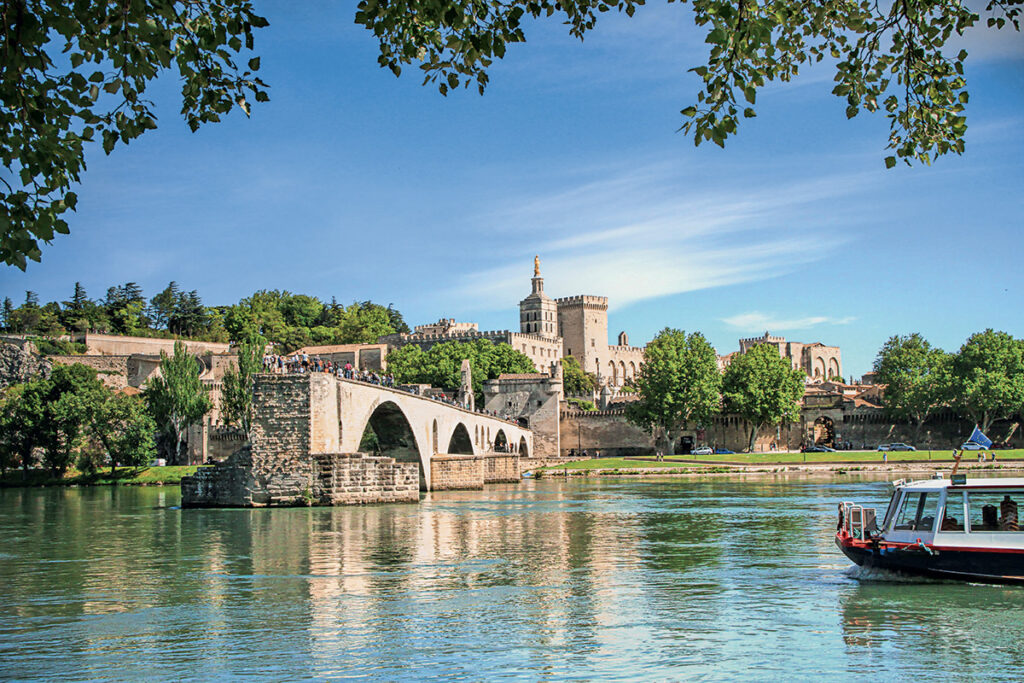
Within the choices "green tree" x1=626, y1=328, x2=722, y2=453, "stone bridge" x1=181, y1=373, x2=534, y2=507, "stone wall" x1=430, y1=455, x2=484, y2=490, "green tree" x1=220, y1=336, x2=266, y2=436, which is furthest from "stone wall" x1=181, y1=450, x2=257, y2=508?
"green tree" x1=626, y1=328, x2=722, y2=453

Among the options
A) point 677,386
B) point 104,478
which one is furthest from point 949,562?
point 677,386

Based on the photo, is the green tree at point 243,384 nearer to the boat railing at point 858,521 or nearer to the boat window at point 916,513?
the boat railing at point 858,521

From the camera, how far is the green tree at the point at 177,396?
65000 mm

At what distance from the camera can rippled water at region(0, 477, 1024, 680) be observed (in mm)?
11992

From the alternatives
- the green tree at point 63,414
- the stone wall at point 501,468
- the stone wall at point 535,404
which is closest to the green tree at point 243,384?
the green tree at point 63,414

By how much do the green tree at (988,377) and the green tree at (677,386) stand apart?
707 inches

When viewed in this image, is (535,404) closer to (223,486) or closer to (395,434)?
(395,434)

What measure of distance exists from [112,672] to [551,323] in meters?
128

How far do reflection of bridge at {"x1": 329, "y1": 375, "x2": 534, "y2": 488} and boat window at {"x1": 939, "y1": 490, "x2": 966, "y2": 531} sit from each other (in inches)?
848

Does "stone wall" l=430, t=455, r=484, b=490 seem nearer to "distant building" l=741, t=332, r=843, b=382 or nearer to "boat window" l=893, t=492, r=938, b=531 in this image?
"boat window" l=893, t=492, r=938, b=531

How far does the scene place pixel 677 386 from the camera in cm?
8144

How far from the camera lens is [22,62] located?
689 centimetres

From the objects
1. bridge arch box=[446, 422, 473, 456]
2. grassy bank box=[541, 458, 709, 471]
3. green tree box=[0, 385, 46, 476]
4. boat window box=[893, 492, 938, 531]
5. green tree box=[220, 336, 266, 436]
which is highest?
green tree box=[220, 336, 266, 436]

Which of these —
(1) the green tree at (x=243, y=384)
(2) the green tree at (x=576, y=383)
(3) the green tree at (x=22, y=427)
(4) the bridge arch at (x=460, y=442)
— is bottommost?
(4) the bridge arch at (x=460, y=442)
